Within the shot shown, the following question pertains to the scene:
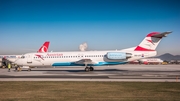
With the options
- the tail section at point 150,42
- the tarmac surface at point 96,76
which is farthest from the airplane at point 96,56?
the tarmac surface at point 96,76

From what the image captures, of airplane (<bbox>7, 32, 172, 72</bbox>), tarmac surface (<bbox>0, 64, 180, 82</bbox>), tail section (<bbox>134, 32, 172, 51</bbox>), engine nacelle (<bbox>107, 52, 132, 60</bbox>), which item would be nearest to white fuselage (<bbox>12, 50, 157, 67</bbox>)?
airplane (<bbox>7, 32, 172, 72</bbox>)

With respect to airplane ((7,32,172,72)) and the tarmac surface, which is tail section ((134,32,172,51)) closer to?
airplane ((7,32,172,72))

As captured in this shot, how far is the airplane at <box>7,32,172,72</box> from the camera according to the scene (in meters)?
30.7

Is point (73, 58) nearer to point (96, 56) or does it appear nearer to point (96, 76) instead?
point (96, 56)

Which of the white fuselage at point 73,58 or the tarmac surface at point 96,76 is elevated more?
the white fuselage at point 73,58

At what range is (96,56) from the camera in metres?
32.4

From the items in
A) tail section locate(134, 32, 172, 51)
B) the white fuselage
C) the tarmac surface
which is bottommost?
the tarmac surface

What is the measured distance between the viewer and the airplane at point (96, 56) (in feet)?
101

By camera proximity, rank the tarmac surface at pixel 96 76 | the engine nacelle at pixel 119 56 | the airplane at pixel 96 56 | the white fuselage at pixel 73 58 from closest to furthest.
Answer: the tarmac surface at pixel 96 76
the airplane at pixel 96 56
the engine nacelle at pixel 119 56
the white fuselage at pixel 73 58

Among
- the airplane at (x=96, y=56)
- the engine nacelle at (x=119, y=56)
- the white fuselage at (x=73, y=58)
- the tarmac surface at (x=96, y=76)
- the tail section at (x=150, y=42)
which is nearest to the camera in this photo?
the tarmac surface at (x=96, y=76)

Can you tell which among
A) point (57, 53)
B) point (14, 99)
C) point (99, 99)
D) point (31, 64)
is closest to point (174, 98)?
point (99, 99)

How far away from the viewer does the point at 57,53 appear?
3362cm

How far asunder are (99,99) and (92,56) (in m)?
23.0

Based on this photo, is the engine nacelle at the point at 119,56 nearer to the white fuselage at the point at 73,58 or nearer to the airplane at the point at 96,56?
the airplane at the point at 96,56
